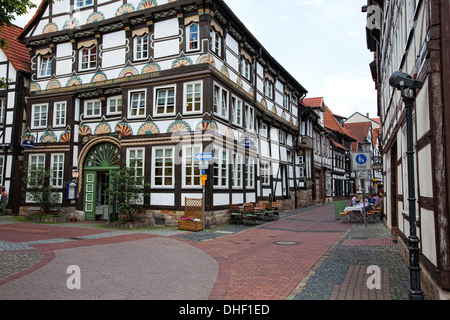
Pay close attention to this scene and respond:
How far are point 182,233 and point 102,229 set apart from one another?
375 cm

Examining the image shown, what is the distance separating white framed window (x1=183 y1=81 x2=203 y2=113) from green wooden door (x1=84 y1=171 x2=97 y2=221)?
6.67 metres

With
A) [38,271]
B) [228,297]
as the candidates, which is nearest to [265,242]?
[228,297]

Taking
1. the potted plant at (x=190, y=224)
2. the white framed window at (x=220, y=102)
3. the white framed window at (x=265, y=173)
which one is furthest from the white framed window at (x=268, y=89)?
the potted plant at (x=190, y=224)

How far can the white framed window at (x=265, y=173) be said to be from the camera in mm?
22375

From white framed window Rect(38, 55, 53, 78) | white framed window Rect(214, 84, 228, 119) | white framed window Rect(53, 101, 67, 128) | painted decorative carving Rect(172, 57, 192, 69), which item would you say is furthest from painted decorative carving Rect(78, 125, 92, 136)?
white framed window Rect(214, 84, 228, 119)

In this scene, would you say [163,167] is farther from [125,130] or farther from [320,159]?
[320,159]

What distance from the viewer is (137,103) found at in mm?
16734

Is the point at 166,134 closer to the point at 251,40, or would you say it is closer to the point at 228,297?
the point at 251,40

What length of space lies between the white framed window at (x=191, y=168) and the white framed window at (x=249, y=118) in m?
5.34

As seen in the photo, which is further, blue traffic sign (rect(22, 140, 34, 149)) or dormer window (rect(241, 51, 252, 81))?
dormer window (rect(241, 51, 252, 81))

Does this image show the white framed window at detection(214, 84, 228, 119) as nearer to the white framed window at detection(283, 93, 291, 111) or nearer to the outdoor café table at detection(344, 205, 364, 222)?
the outdoor café table at detection(344, 205, 364, 222)

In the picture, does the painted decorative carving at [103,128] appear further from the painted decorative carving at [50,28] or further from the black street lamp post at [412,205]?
the black street lamp post at [412,205]

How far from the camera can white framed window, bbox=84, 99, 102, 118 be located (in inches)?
723

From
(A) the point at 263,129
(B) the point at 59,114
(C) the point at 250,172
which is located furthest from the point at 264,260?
(B) the point at 59,114
